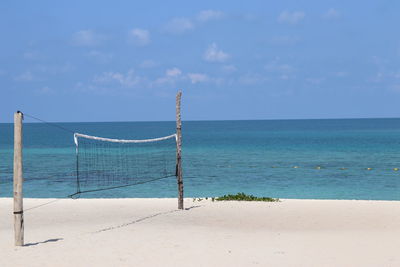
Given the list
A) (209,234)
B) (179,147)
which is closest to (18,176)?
(209,234)

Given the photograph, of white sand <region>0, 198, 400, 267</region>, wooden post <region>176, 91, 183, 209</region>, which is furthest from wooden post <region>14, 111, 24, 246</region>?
wooden post <region>176, 91, 183, 209</region>

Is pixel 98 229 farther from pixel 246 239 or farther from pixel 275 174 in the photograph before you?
pixel 275 174

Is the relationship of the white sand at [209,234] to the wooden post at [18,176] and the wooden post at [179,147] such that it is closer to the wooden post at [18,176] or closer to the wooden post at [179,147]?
the wooden post at [18,176]

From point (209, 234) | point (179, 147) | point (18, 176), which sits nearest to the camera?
point (18, 176)

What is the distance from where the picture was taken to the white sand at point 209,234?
11.2 metres

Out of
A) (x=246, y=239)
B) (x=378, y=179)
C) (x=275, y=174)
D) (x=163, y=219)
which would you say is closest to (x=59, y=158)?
(x=275, y=174)

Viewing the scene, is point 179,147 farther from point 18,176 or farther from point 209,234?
point 18,176

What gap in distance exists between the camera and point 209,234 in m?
13.9

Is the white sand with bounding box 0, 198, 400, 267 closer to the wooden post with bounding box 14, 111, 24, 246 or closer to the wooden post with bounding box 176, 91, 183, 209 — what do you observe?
the wooden post with bounding box 14, 111, 24, 246

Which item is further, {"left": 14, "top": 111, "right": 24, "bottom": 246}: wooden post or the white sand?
{"left": 14, "top": 111, "right": 24, "bottom": 246}: wooden post

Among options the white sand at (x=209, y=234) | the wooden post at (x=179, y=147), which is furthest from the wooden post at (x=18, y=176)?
→ the wooden post at (x=179, y=147)

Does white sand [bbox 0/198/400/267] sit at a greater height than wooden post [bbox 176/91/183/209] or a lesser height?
lesser

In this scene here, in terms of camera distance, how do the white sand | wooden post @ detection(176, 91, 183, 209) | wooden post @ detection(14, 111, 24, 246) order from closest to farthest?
1. the white sand
2. wooden post @ detection(14, 111, 24, 246)
3. wooden post @ detection(176, 91, 183, 209)

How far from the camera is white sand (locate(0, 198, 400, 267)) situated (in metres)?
11.2
